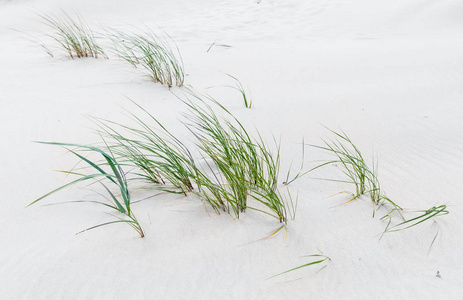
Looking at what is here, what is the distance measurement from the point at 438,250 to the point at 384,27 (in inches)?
151

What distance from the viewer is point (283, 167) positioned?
1904 mm

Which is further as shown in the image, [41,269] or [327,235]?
[327,235]

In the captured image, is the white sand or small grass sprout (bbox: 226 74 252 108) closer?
the white sand

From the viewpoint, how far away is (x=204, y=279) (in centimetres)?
124

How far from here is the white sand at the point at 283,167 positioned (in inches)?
48.8

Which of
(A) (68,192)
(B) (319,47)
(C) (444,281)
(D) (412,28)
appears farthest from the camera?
(D) (412,28)

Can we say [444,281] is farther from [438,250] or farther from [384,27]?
[384,27]

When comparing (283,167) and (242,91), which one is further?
(242,91)

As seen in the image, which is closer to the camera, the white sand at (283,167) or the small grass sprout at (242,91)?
the white sand at (283,167)

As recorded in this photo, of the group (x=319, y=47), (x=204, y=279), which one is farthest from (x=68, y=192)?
(x=319, y=47)

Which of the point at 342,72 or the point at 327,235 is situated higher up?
the point at 342,72

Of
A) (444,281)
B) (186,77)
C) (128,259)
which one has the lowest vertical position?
(444,281)

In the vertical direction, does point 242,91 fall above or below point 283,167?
above

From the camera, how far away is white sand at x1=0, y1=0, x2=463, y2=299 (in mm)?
1239
